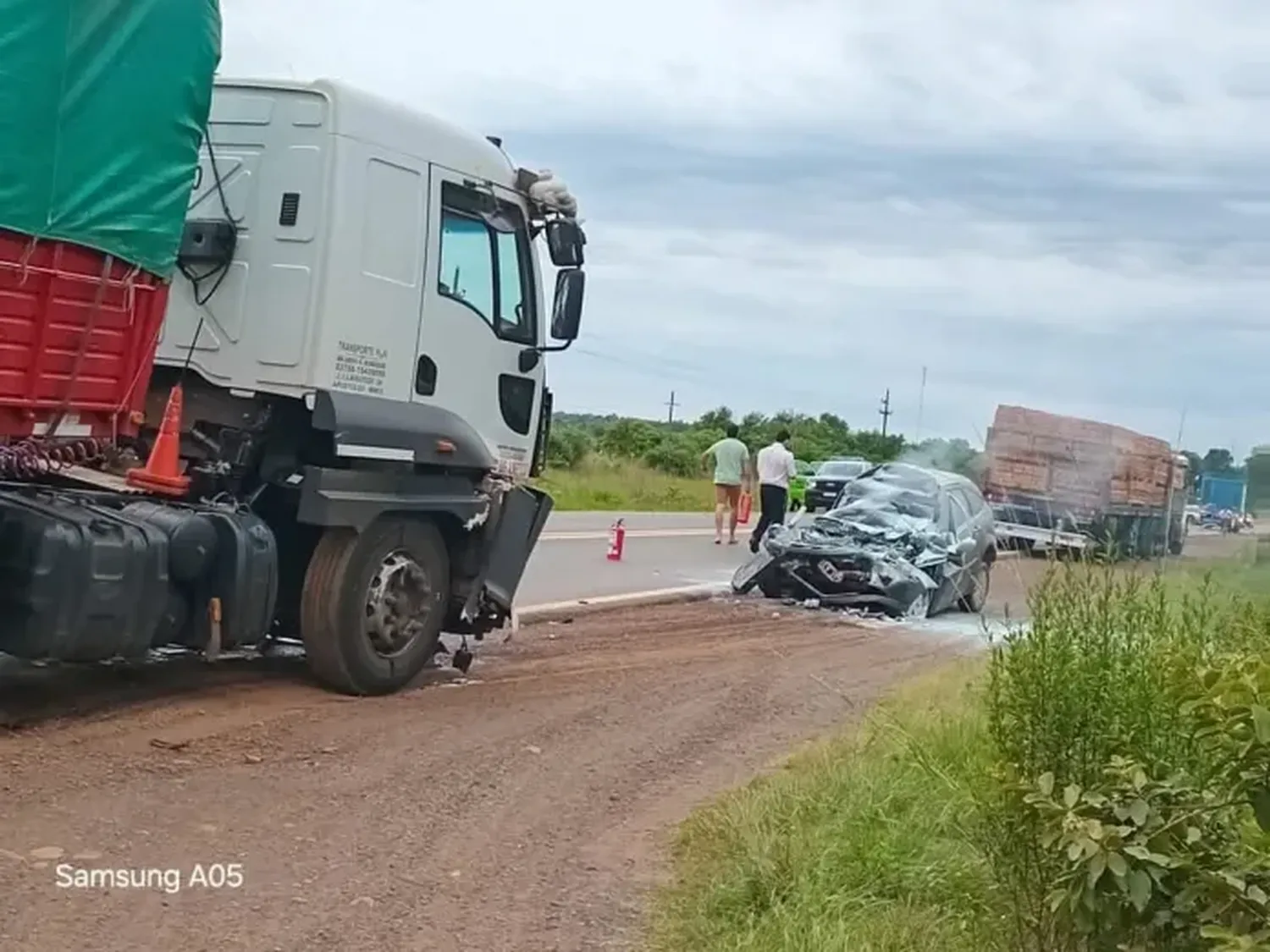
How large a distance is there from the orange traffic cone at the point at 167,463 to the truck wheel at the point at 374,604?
3.18 feet

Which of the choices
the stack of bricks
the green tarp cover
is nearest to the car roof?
the stack of bricks

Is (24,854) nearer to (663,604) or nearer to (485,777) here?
(485,777)

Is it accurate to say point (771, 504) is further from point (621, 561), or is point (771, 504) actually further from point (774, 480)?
point (621, 561)

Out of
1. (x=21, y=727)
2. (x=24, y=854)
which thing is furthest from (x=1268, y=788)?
(x=21, y=727)

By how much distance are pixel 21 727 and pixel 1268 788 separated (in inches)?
218

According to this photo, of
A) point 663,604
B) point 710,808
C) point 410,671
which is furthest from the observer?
point 663,604

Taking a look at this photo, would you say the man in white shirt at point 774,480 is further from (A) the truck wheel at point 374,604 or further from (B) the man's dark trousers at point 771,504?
(A) the truck wheel at point 374,604

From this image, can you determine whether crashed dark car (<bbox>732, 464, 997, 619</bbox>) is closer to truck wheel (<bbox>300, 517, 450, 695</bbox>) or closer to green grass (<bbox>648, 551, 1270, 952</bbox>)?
truck wheel (<bbox>300, 517, 450, 695</bbox>)

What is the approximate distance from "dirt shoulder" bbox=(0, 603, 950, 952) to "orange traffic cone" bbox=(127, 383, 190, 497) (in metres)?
1.10

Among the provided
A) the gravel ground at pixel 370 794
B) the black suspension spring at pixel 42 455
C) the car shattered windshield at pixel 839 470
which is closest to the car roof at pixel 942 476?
the gravel ground at pixel 370 794

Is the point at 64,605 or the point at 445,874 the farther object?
the point at 64,605

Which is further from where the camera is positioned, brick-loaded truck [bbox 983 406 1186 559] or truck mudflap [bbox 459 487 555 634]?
brick-loaded truck [bbox 983 406 1186 559]

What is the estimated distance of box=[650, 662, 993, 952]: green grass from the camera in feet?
17.1

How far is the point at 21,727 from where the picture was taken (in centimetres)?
733
